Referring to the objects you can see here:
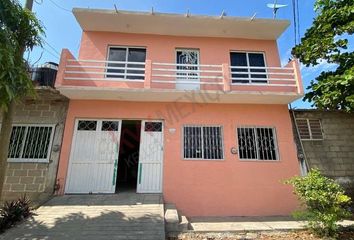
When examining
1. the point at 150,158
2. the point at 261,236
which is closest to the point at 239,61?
the point at 150,158

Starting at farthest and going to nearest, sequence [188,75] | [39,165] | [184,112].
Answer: [188,75] < [184,112] < [39,165]

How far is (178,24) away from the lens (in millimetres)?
8398

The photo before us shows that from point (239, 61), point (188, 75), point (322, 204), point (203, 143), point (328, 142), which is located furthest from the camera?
point (239, 61)

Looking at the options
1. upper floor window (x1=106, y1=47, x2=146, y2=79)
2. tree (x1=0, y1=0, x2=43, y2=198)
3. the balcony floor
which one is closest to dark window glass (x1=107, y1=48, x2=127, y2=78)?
upper floor window (x1=106, y1=47, x2=146, y2=79)

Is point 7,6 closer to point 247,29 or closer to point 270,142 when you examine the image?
point 247,29

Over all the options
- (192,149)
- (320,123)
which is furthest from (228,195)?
(320,123)

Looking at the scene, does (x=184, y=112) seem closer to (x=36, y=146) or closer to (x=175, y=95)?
(x=175, y=95)

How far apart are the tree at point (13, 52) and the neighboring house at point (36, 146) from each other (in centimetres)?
167

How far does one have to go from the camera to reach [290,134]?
25.1 feet

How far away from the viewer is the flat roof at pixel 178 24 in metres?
8.07

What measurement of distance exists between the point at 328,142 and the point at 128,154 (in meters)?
8.54

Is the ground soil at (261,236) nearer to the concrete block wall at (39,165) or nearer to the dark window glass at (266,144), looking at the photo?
the dark window glass at (266,144)

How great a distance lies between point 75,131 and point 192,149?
4133 mm

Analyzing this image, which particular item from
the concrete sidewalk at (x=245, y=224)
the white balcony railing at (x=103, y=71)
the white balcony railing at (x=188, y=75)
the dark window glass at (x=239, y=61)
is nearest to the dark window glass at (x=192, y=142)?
the white balcony railing at (x=188, y=75)
